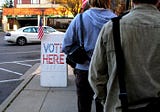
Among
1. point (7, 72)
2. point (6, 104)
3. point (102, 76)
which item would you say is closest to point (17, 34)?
point (7, 72)

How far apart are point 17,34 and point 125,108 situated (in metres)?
25.9

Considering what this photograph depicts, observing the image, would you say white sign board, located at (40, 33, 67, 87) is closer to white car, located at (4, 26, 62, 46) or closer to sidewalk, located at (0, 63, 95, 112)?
sidewalk, located at (0, 63, 95, 112)

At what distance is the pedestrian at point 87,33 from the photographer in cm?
442

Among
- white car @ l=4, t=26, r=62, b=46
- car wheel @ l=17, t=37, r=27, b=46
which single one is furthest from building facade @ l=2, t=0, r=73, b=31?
car wheel @ l=17, t=37, r=27, b=46

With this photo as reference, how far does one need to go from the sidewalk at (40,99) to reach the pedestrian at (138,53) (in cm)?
441

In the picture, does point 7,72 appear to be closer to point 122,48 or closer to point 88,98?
point 88,98

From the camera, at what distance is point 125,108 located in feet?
8.80

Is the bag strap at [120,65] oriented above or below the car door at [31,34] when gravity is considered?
above

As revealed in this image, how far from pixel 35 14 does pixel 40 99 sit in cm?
5636

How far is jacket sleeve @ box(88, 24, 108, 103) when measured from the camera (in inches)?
111

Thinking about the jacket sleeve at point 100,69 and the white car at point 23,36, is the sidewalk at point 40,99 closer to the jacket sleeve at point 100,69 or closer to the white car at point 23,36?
the jacket sleeve at point 100,69

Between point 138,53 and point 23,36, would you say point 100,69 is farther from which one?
point 23,36

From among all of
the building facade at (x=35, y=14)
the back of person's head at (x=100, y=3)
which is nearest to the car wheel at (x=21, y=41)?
the back of person's head at (x=100, y=3)

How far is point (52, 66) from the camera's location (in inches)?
379
